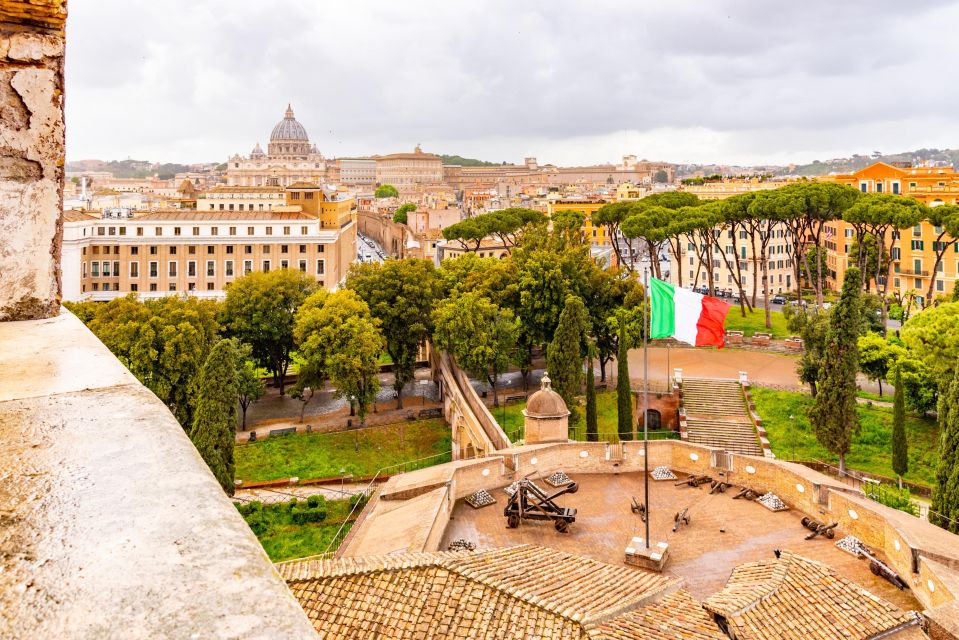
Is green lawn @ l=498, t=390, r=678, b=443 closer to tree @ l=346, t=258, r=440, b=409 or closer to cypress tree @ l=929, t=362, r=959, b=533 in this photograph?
tree @ l=346, t=258, r=440, b=409

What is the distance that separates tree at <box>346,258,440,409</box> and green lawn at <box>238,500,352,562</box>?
350 inches

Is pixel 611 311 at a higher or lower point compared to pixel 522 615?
higher

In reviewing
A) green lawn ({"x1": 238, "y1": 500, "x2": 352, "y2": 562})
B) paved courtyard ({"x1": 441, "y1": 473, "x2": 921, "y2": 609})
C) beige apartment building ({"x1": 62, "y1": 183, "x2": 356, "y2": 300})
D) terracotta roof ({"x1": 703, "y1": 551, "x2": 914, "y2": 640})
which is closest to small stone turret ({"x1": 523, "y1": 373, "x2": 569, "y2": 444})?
paved courtyard ({"x1": 441, "y1": 473, "x2": 921, "y2": 609})

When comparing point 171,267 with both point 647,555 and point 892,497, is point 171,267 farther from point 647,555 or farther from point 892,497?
point 892,497

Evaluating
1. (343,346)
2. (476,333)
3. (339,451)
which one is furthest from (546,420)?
(343,346)

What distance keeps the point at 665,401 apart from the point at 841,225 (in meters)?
36.3

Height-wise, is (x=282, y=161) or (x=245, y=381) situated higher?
(x=282, y=161)

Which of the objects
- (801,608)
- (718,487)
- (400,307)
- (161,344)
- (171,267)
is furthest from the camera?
(171,267)

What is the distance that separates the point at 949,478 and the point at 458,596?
14296 mm

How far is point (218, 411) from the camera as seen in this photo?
2361 cm

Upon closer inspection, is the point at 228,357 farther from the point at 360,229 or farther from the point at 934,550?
the point at 360,229

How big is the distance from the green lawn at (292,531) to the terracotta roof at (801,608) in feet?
44.9

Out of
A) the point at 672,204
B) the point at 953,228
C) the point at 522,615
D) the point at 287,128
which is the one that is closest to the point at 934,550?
the point at 522,615

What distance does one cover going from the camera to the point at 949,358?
1065 inches
